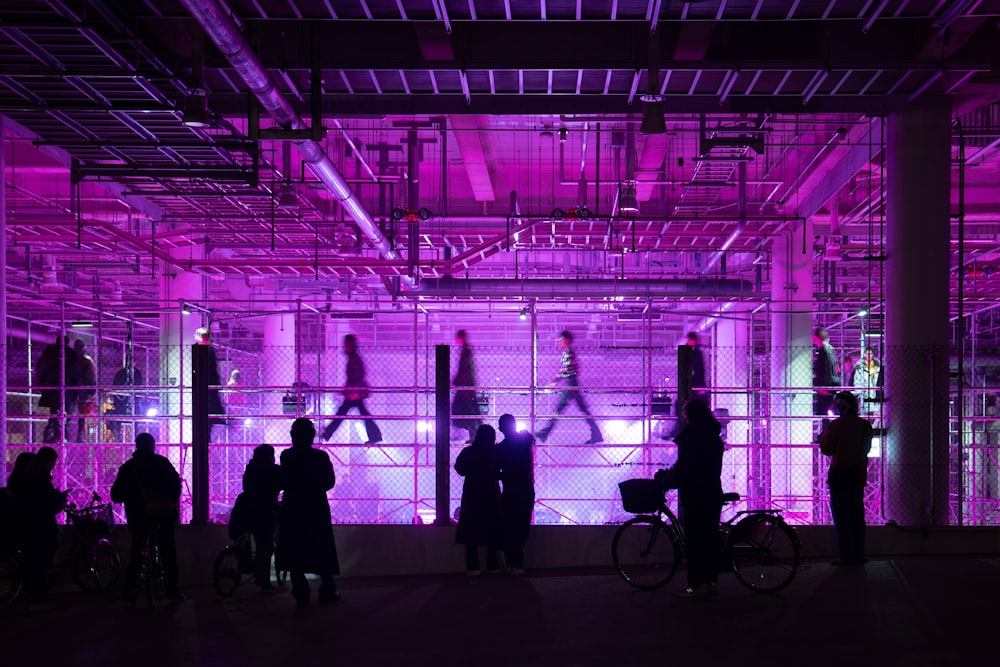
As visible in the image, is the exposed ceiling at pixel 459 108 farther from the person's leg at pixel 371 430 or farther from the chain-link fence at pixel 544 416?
the person's leg at pixel 371 430

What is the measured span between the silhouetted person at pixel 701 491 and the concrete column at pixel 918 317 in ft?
12.8

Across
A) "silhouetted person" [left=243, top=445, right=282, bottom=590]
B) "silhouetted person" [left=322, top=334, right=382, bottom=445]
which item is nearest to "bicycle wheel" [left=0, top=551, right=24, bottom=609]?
"silhouetted person" [left=243, top=445, right=282, bottom=590]

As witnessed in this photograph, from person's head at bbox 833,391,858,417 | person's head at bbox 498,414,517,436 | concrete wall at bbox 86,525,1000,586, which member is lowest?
concrete wall at bbox 86,525,1000,586

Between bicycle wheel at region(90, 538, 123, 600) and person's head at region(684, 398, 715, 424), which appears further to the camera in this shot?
bicycle wheel at region(90, 538, 123, 600)

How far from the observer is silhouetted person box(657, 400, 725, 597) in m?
8.51

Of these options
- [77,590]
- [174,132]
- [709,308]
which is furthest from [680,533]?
[709,308]

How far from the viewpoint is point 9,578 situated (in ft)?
29.5

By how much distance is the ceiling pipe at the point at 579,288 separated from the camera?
2120 centimetres

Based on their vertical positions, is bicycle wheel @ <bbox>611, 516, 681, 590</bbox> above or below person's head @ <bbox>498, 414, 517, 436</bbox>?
below

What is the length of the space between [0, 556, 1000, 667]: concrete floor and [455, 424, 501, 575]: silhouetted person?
531mm

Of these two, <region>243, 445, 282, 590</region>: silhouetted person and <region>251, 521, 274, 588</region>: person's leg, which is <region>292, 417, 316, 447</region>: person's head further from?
<region>251, 521, 274, 588</region>: person's leg

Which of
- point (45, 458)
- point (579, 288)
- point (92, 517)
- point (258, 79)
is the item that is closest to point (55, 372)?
point (92, 517)

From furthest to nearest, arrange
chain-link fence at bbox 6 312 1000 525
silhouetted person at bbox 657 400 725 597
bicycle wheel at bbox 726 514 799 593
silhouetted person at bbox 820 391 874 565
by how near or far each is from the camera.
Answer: chain-link fence at bbox 6 312 1000 525 → silhouetted person at bbox 820 391 874 565 → bicycle wheel at bbox 726 514 799 593 → silhouetted person at bbox 657 400 725 597

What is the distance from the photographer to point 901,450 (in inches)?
454
